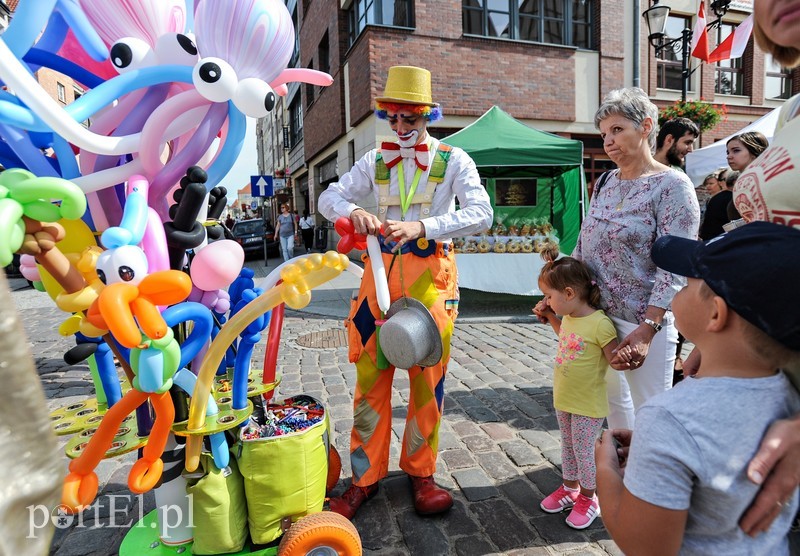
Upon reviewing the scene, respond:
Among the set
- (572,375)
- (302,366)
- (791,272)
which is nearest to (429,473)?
(572,375)

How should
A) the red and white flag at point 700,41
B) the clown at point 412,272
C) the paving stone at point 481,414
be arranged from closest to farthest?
the clown at point 412,272
the paving stone at point 481,414
the red and white flag at point 700,41

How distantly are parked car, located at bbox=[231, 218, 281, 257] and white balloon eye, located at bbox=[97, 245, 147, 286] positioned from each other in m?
15.8

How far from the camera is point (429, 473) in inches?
91.1

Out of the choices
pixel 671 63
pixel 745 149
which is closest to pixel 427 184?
pixel 745 149

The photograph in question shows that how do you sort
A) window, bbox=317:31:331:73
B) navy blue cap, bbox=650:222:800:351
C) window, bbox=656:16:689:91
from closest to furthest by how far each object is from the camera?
navy blue cap, bbox=650:222:800:351
window, bbox=656:16:689:91
window, bbox=317:31:331:73

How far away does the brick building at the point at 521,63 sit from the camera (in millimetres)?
10703

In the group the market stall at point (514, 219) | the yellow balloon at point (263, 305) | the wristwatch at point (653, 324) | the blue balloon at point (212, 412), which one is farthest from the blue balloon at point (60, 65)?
the market stall at point (514, 219)

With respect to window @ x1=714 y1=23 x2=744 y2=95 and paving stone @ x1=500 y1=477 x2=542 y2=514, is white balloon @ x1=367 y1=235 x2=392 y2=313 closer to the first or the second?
paving stone @ x1=500 y1=477 x2=542 y2=514

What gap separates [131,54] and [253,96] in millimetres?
366

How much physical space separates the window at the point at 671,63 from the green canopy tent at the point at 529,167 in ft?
22.4

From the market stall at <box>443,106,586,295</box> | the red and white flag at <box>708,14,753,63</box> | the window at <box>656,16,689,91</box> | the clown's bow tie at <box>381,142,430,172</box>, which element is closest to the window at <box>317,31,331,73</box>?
the market stall at <box>443,106,586,295</box>

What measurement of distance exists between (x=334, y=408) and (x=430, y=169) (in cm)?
202

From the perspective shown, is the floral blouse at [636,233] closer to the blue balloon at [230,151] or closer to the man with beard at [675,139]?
the man with beard at [675,139]

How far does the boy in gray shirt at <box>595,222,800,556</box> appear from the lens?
0.90 m
